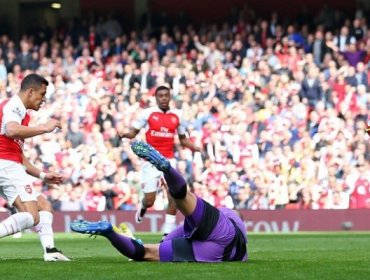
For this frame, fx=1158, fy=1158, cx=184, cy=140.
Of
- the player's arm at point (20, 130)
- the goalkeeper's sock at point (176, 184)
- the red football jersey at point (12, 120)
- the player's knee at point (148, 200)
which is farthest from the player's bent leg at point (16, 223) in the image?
the player's knee at point (148, 200)

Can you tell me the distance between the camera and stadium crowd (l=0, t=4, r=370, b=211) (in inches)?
1083

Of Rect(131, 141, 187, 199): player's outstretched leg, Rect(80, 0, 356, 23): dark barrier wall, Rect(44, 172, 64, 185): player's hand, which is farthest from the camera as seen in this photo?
Rect(80, 0, 356, 23): dark barrier wall

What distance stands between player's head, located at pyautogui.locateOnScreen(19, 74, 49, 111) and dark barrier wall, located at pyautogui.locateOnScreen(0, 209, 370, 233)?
12991 mm

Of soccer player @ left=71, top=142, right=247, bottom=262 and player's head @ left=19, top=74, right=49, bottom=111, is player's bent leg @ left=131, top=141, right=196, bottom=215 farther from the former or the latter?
player's head @ left=19, top=74, right=49, bottom=111

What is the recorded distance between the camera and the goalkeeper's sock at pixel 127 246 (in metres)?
12.7

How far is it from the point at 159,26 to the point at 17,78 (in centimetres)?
578

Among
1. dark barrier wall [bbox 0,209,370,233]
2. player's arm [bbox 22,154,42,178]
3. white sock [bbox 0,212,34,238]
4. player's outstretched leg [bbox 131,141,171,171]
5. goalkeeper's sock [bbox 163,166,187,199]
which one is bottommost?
dark barrier wall [bbox 0,209,370,233]

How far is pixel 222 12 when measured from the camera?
127 ft

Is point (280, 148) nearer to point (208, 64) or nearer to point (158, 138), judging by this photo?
point (208, 64)

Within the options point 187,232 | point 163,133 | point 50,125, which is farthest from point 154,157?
point 163,133

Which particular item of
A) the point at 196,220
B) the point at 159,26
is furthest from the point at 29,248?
the point at 159,26

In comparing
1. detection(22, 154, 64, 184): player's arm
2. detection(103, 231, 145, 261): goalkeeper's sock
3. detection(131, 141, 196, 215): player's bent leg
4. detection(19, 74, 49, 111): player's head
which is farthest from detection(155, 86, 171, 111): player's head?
detection(131, 141, 196, 215): player's bent leg

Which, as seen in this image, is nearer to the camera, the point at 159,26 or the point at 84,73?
the point at 84,73

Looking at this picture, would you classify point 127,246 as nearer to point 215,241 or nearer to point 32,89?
point 215,241
